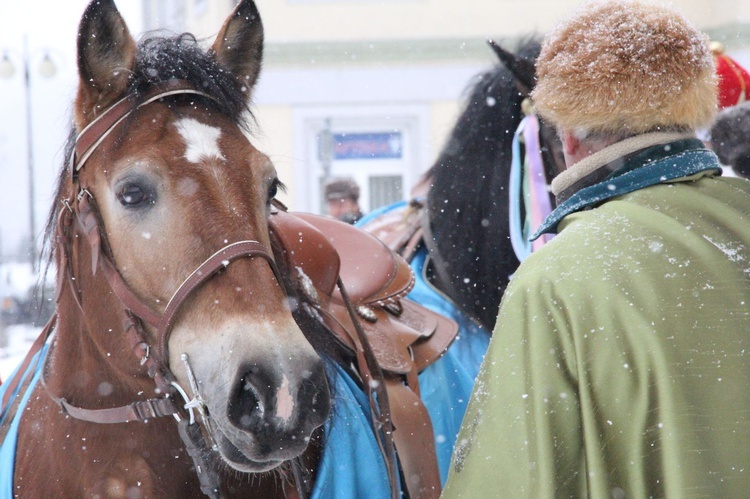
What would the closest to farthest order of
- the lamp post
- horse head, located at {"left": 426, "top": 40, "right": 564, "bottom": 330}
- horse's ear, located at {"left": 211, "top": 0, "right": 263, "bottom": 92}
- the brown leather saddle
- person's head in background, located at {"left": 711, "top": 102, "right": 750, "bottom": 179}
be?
1. horse's ear, located at {"left": 211, "top": 0, "right": 263, "bottom": 92}
2. the brown leather saddle
3. horse head, located at {"left": 426, "top": 40, "right": 564, "bottom": 330}
4. person's head in background, located at {"left": 711, "top": 102, "right": 750, "bottom": 179}
5. the lamp post

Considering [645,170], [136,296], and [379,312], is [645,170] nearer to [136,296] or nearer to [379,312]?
[136,296]

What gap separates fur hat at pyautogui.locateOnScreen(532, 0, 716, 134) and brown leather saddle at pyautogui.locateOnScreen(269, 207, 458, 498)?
86 centimetres

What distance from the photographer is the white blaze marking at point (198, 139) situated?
5.72 ft

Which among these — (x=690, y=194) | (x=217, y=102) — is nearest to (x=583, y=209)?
(x=690, y=194)

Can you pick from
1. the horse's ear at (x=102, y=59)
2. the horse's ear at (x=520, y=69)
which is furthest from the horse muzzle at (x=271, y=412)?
the horse's ear at (x=520, y=69)

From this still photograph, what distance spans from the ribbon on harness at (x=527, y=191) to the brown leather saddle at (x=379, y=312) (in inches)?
15.0

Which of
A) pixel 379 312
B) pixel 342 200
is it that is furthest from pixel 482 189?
pixel 342 200

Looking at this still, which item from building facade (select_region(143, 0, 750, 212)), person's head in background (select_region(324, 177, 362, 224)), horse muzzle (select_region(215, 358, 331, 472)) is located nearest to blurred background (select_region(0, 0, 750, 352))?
building facade (select_region(143, 0, 750, 212))

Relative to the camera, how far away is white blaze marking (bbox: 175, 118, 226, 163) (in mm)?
1744

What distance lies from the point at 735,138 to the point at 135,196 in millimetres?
2356

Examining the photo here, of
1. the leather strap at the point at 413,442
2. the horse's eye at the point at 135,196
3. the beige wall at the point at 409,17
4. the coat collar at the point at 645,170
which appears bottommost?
→ the leather strap at the point at 413,442

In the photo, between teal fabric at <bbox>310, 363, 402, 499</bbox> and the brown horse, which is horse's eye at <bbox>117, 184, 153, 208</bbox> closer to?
the brown horse

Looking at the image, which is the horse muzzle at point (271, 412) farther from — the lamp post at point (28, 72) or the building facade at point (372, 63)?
the lamp post at point (28, 72)

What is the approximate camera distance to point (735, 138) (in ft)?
10.1
